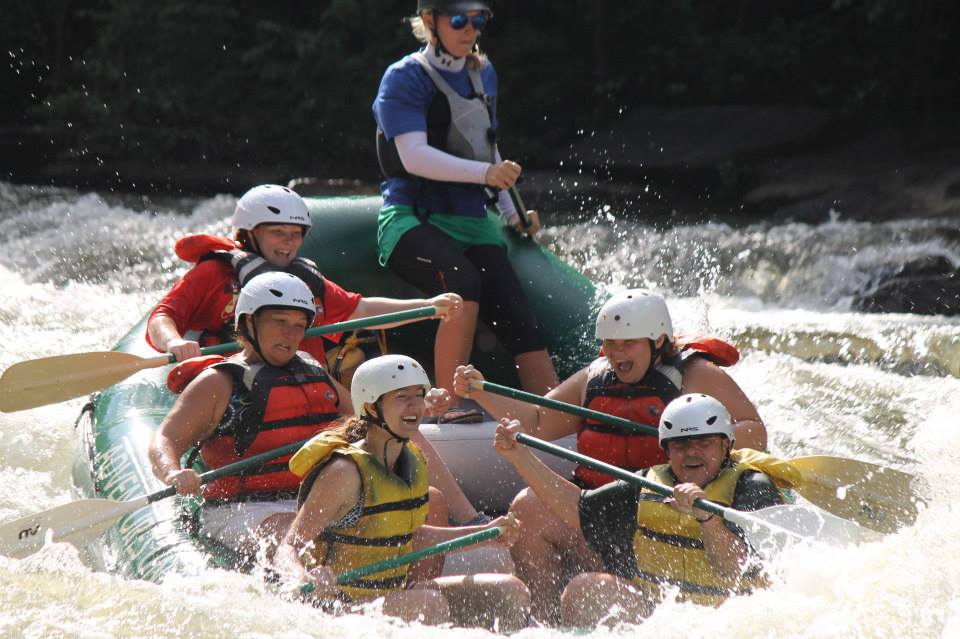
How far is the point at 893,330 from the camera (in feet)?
23.3

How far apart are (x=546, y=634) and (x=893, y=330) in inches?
178

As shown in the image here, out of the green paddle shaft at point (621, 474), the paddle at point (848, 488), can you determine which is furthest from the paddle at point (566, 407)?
the green paddle shaft at point (621, 474)

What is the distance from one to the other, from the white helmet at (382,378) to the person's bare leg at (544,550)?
551 millimetres

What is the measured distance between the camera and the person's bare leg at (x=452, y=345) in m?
4.55

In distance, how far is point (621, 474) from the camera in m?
3.38

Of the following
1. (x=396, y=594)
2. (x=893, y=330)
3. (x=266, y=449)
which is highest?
(x=266, y=449)

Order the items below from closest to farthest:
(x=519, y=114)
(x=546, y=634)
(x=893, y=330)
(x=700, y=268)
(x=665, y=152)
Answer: (x=546, y=634)
(x=893, y=330)
(x=700, y=268)
(x=665, y=152)
(x=519, y=114)

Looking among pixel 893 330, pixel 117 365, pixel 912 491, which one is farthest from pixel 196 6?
pixel 912 491

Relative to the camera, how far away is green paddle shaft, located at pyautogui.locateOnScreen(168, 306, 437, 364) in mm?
4019

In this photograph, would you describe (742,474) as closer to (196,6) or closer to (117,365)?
(117,365)

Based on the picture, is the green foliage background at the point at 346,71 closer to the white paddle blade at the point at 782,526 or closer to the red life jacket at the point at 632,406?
the red life jacket at the point at 632,406

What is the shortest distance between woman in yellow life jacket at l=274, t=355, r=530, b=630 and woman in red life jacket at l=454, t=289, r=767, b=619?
30 cm

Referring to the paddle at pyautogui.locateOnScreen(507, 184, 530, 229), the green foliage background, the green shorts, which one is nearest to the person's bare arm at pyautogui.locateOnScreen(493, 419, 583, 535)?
the green shorts

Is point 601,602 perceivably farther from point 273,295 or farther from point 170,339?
point 170,339
